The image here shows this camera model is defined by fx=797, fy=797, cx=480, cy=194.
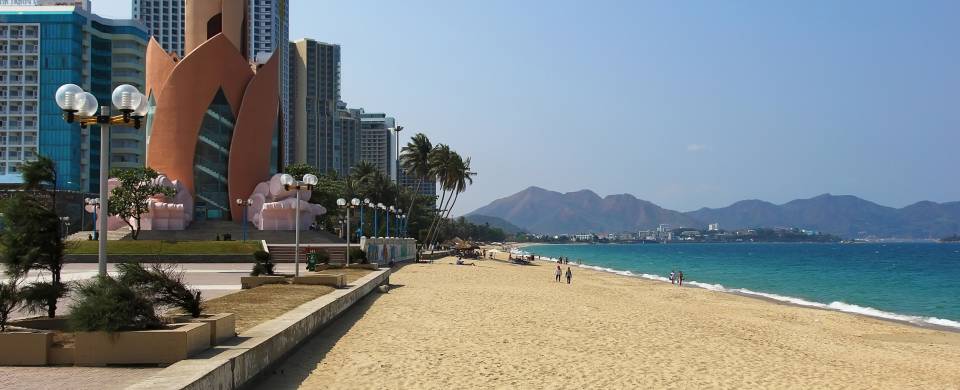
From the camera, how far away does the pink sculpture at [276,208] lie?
49.0 m

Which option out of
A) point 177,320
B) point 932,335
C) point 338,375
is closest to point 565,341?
point 338,375

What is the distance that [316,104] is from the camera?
128 metres

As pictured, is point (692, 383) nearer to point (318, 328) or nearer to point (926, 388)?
point (926, 388)

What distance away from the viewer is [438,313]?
1833 centimetres

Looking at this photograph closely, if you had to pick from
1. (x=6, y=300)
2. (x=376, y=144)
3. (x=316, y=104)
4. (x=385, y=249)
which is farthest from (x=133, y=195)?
(x=376, y=144)

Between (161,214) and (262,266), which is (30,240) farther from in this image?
(161,214)

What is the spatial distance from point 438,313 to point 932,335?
1411 cm

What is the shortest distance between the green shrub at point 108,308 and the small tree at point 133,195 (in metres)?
38.4

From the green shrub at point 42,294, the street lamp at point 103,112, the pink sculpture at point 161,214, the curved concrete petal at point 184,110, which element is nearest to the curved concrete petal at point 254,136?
the curved concrete petal at point 184,110

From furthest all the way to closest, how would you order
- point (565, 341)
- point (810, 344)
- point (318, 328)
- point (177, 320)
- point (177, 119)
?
point (177, 119) < point (810, 344) < point (565, 341) < point (318, 328) < point (177, 320)

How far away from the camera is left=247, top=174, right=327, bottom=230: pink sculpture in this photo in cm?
4903

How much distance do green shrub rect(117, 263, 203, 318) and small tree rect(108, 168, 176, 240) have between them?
1459 inches

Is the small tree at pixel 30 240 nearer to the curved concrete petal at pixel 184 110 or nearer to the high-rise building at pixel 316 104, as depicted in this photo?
the curved concrete petal at pixel 184 110

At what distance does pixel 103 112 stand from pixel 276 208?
1582 inches
